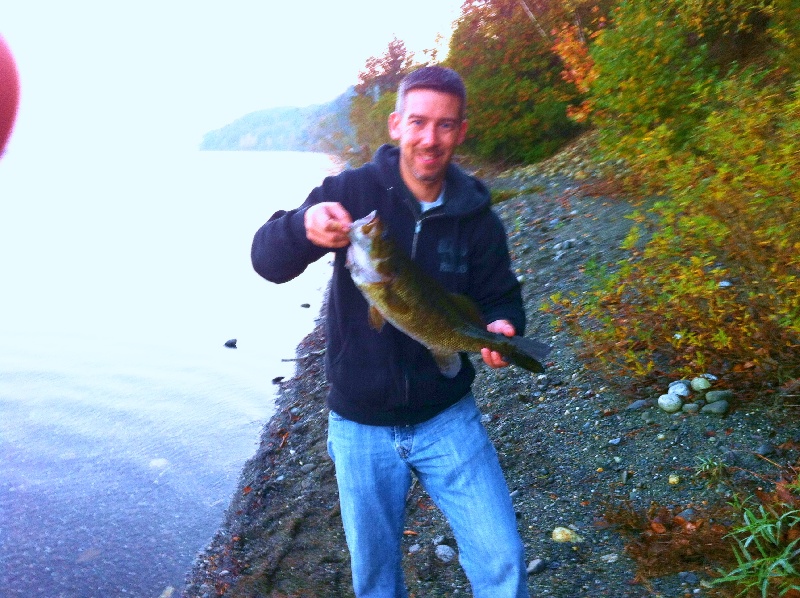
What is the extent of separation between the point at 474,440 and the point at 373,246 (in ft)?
2.80

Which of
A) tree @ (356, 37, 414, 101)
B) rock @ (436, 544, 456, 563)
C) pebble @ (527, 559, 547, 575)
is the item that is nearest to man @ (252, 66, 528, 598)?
pebble @ (527, 559, 547, 575)

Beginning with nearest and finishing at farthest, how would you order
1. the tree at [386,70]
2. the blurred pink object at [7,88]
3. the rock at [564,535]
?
the blurred pink object at [7,88] → the rock at [564,535] → the tree at [386,70]

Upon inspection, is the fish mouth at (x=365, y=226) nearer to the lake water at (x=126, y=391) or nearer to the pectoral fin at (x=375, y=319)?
the pectoral fin at (x=375, y=319)

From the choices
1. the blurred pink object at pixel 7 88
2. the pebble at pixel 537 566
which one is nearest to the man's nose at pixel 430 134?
the blurred pink object at pixel 7 88

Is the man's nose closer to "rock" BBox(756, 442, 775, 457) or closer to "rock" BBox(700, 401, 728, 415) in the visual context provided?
"rock" BBox(756, 442, 775, 457)

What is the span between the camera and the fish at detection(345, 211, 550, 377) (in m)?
2.50

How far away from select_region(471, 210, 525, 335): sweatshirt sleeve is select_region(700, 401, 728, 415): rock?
2.23m

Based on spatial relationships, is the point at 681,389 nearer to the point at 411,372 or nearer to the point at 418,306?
the point at 411,372

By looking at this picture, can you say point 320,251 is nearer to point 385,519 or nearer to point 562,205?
point 385,519

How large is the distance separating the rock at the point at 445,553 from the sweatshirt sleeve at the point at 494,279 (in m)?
1.89

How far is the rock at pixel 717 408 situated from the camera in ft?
15.0

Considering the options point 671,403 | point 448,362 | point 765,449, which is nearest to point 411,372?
point 448,362

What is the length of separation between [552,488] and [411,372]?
219cm

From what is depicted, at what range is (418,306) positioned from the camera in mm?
2611
